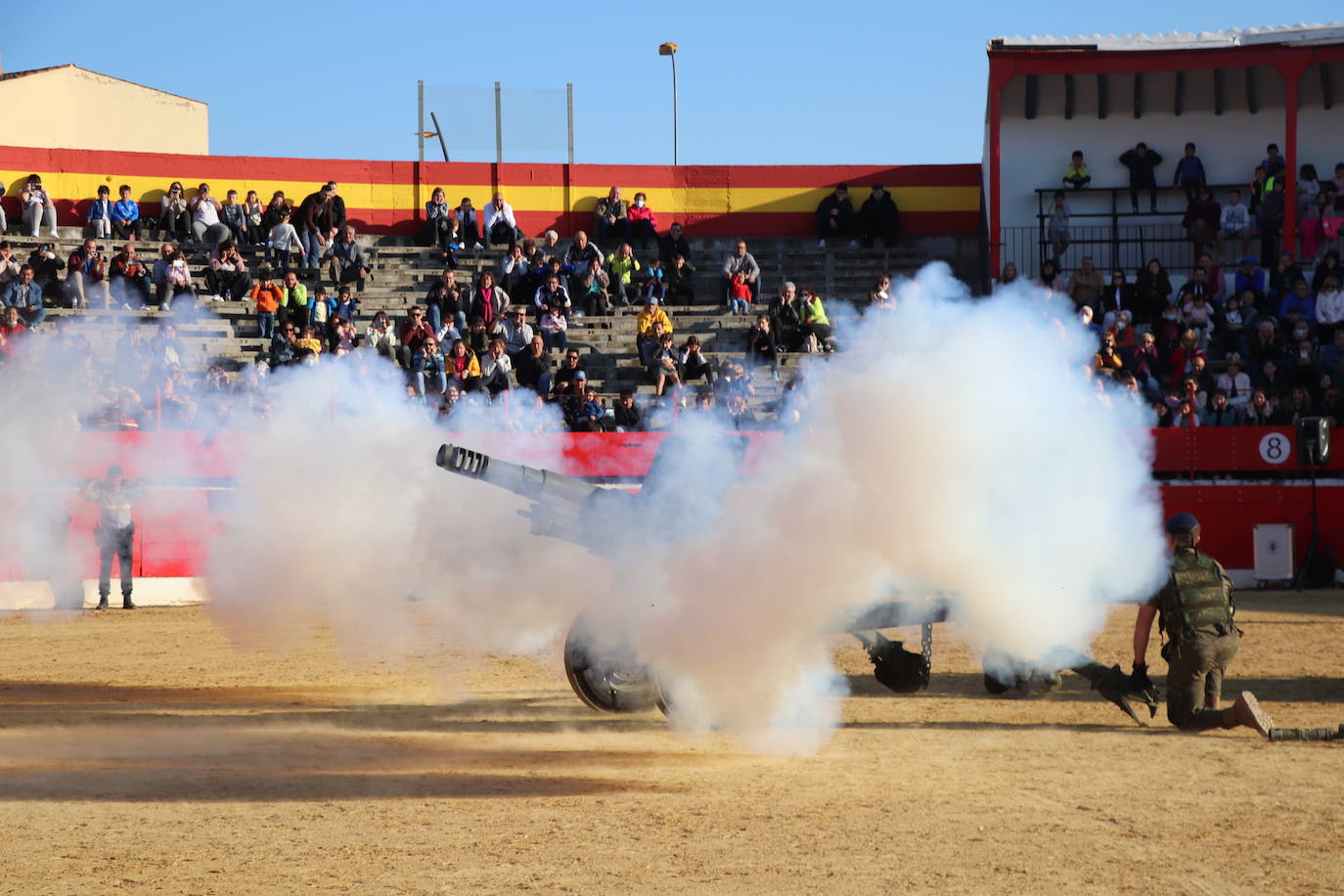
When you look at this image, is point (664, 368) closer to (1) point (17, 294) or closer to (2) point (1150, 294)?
(2) point (1150, 294)

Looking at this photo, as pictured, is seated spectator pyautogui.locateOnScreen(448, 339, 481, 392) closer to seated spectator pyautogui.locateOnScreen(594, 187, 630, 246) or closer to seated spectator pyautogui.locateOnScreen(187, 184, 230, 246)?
seated spectator pyautogui.locateOnScreen(187, 184, 230, 246)

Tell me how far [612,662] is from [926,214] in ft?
72.9

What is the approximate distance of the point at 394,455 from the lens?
41.0 feet

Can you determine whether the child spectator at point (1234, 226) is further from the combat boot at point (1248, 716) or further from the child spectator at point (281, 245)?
the combat boot at point (1248, 716)

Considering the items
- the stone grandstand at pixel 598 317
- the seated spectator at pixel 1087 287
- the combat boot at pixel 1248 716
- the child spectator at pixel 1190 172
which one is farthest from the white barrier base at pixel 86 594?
the child spectator at pixel 1190 172

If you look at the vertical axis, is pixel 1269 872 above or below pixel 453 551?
below

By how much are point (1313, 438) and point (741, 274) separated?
11.1 meters

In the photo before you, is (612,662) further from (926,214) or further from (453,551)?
(926,214)

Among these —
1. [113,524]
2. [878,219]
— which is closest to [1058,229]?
[878,219]

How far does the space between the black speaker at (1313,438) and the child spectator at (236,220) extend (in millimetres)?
19353

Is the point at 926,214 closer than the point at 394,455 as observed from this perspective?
No

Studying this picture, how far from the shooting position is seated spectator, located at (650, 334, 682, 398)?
2136 cm

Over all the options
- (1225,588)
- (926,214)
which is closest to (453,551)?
(1225,588)

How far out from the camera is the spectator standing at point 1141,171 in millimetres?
28359
